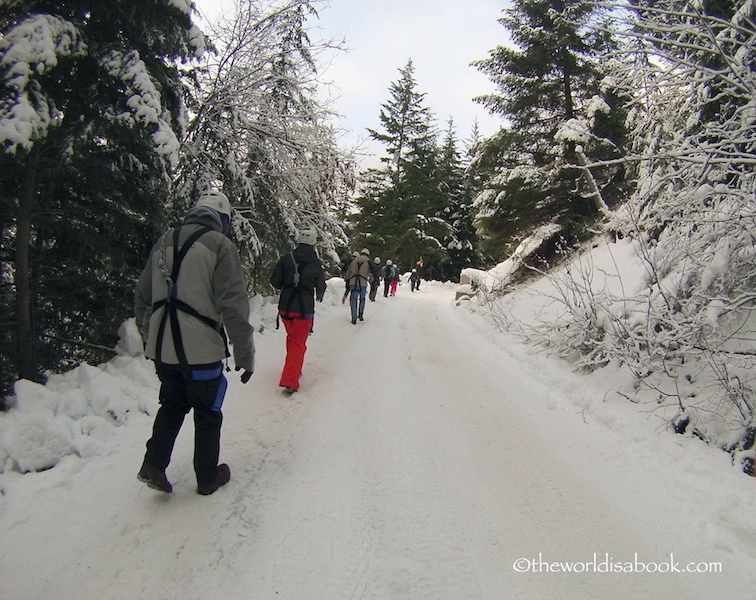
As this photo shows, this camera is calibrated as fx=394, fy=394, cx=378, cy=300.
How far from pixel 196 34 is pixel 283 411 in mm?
4039

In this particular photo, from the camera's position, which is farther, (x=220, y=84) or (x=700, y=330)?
(x=220, y=84)

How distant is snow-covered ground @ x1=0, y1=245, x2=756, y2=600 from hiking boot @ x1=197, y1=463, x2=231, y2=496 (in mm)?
43

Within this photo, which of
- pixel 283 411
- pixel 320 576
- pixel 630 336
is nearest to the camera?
pixel 320 576

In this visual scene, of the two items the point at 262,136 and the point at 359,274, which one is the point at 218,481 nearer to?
the point at 262,136

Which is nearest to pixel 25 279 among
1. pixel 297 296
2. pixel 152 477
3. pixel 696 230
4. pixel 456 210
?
pixel 152 477

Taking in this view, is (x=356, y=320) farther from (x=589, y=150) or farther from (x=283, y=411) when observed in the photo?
(x=589, y=150)

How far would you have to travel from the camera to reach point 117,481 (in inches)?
106

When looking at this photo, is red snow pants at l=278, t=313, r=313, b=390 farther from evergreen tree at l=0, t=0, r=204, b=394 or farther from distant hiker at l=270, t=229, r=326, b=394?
evergreen tree at l=0, t=0, r=204, b=394

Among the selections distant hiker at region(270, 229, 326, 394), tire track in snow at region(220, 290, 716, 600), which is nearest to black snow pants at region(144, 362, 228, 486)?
tire track in snow at region(220, 290, 716, 600)

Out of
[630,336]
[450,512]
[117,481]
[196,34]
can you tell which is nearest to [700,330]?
[630,336]

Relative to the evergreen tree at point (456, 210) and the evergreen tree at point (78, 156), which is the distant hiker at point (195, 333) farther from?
the evergreen tree at point (456, 210)

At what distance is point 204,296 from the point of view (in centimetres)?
254

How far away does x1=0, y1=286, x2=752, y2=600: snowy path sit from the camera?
2.02 m

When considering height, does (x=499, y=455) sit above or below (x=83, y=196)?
below
